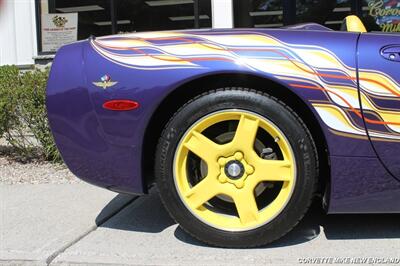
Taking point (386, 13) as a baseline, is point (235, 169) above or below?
below

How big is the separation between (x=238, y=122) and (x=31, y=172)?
130 inches

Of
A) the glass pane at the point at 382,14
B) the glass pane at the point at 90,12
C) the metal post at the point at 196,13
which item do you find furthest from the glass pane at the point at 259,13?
the glass pane at the point at 90,12

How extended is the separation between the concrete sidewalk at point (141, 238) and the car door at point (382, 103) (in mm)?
630

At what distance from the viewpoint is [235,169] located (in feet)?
11.0

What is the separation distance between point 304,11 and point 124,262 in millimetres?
6247

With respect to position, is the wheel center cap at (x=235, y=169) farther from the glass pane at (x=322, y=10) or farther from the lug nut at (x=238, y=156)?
the glass pane at (x=322, y=10)

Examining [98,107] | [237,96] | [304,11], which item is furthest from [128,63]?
[304,11]

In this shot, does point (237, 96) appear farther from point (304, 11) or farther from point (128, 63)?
point (304, 11)

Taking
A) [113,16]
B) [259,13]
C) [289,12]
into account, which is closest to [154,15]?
[113,16]

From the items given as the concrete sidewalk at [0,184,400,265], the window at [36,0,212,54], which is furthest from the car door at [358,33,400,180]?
the window at [36,0,212,54]

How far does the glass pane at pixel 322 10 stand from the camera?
8446 millimetres

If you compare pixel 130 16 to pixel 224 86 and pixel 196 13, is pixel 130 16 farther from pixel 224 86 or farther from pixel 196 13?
pixel 224 86

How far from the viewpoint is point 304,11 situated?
28.2 ft

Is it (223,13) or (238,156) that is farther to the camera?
(223,13)
